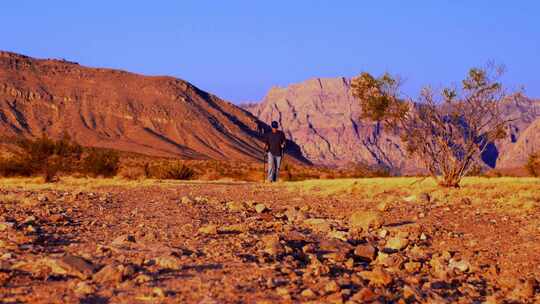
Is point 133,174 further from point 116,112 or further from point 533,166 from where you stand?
point 116,112

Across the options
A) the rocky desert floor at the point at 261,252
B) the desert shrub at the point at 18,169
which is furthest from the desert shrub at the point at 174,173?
the rocky desert floor at the point at 261,252

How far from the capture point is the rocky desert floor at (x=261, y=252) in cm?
589

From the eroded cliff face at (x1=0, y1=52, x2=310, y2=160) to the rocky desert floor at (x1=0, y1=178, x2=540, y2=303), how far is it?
87106 mm

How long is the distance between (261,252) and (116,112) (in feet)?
360

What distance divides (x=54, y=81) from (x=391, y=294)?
117680 millimetres

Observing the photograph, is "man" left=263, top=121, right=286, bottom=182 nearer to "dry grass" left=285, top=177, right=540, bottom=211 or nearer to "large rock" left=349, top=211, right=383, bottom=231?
"dry grass" left=285, top=177, right=540, bottom=211

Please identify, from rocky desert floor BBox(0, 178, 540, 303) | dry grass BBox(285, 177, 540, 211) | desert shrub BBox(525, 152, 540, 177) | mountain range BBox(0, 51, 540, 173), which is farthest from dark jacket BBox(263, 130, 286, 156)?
mountain range BBox(0, 51, 540, 173)

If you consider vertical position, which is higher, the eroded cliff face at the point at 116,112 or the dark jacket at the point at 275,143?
the eroded cliff face at the point at 116,112

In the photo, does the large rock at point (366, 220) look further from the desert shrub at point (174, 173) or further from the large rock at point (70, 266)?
the desert shrub at point (174, 173)

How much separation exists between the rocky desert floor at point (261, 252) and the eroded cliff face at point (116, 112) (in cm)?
8711

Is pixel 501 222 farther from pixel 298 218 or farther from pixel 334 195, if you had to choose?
pixel 334 195

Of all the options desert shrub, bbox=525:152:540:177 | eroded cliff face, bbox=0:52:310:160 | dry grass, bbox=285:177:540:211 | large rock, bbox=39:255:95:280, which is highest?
eroded cliff face, bbox=0:52:310:160

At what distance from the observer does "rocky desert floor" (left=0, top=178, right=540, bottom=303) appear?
5887 millimetres

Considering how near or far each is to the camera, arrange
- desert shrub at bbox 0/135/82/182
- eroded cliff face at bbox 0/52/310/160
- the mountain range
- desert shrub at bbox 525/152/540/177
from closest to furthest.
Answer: desert shrub at bbox 0/135/82/182 → desert shrub at bbox 525/152/540/177 → the mountain range → eroded cliff face at bbox 0/52/310/160
